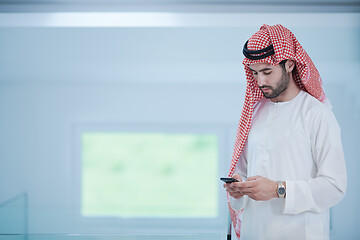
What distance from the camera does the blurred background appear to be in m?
2.71

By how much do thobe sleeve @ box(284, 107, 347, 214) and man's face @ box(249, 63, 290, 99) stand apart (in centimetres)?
19

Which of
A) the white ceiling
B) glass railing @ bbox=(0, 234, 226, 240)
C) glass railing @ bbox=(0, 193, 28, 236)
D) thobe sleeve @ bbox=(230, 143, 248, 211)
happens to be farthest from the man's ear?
glass railing @ bbox=(0, 193, 28, 236)

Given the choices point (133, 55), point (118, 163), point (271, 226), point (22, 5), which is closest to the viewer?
point (271, 226)

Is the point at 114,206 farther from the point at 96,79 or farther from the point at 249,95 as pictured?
the point at 249,95

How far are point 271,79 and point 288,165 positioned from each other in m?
0.33

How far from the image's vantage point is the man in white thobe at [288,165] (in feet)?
4.58

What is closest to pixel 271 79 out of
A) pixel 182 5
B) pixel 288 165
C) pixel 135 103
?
pixel 288 165

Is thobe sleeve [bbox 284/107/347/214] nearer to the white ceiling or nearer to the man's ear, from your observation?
the man's ear

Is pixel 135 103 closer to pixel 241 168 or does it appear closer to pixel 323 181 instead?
pixel 241 168

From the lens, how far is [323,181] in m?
1.38

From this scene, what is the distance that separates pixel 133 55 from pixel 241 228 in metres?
1.65

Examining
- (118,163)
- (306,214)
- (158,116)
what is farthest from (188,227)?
(306,214)

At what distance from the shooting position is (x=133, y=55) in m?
2.88

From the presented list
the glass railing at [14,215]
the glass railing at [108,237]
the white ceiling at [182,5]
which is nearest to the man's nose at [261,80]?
the glass railing at [108,237]
